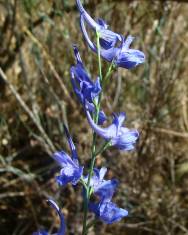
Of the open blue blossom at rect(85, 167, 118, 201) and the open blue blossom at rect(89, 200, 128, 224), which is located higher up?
the open blue blossom at rect(85, 167, 118, 201)

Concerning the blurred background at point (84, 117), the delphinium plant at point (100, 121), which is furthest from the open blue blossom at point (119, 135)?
the blurred background at point (84, 117)

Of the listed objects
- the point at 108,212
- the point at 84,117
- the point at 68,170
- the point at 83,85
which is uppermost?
the point at 83,85

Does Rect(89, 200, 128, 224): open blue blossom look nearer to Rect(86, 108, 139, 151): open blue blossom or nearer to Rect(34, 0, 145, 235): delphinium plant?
Rect(34, 0, 145, 235): delphinium plant

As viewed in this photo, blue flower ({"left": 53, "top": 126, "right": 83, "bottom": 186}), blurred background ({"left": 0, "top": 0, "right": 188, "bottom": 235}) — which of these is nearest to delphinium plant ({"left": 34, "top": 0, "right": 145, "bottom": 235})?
blue flower ({"left": 53, "top": 126, "right": 83, "bottom": 186})

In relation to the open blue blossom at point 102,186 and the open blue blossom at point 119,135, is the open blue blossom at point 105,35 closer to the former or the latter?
the open blue blossom at point 119,135

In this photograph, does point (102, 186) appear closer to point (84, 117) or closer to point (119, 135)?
point (119, 135)

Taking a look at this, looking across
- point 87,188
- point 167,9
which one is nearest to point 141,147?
point 167,9

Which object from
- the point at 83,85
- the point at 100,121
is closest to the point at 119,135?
the point at 100,121
